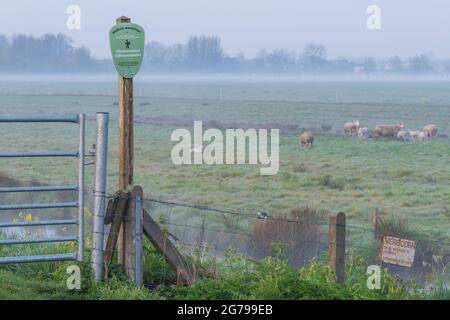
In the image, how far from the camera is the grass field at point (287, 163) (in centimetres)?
2745

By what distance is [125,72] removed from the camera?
10227mm

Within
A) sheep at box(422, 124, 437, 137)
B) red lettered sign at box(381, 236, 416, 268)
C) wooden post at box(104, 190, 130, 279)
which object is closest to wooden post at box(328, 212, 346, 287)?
red lettered sign at box(381, 236, 416, 268)

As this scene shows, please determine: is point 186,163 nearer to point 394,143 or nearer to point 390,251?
point 394,143

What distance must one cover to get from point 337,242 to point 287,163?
1039 inches

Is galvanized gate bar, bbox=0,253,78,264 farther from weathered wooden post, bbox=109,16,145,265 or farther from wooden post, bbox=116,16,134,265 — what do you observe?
wooden post, bbox=116,16,134,265

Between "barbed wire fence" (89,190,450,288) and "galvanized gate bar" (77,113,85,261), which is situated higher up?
"galvanized gate bar" (77,113,85,261)

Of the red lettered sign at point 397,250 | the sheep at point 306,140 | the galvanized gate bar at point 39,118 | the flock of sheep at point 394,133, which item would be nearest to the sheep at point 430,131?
the flock of sheep at point 394,133

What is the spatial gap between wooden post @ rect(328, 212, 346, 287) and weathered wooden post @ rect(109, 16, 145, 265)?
213cm

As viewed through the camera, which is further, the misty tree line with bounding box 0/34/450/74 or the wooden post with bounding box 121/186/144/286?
the misty tree line with bounding box 0/34/450/74

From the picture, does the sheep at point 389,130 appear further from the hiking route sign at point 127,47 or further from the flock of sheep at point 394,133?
the hiking route sign at point 127,47

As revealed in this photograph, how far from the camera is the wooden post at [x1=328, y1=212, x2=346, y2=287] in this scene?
31.6ft

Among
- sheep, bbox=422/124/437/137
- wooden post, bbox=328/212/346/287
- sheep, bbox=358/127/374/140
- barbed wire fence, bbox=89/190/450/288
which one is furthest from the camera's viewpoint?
sheep, bbox=358/127/374/140

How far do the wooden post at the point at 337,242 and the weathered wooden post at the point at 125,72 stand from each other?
6.98 ft

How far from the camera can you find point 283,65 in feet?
338
